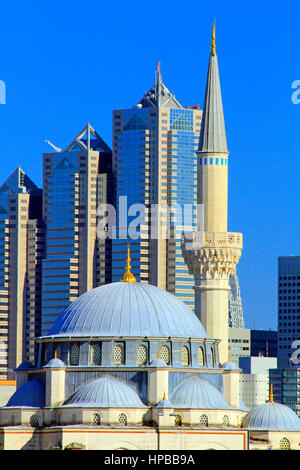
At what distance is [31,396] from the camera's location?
8588cm

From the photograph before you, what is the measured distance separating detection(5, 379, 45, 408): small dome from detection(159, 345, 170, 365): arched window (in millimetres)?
6494

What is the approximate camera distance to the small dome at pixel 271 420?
86562 millimetres

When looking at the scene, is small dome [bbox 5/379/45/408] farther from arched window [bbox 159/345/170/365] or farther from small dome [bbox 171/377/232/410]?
small dome [bbox 171/377/232/410]

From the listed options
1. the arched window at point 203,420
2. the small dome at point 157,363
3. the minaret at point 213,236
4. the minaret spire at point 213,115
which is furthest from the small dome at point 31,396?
the minaret spire at point 213,115

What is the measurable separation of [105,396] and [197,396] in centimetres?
502

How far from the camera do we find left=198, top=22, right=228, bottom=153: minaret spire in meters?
98.4

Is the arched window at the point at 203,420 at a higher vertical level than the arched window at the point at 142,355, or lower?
lower

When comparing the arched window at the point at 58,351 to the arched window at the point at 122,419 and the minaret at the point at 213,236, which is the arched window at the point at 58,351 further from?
the minaret at the point at 213,236

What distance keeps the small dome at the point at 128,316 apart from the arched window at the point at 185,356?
71 cm

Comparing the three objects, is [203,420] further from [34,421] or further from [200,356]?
[34,421]

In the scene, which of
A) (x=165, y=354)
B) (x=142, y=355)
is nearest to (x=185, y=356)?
(x=165, y=354)

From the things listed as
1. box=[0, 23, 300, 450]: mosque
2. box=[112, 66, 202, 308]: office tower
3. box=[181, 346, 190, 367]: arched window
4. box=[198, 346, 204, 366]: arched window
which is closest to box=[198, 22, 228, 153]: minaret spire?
box=[0, 23, 300, 450]: mosque
